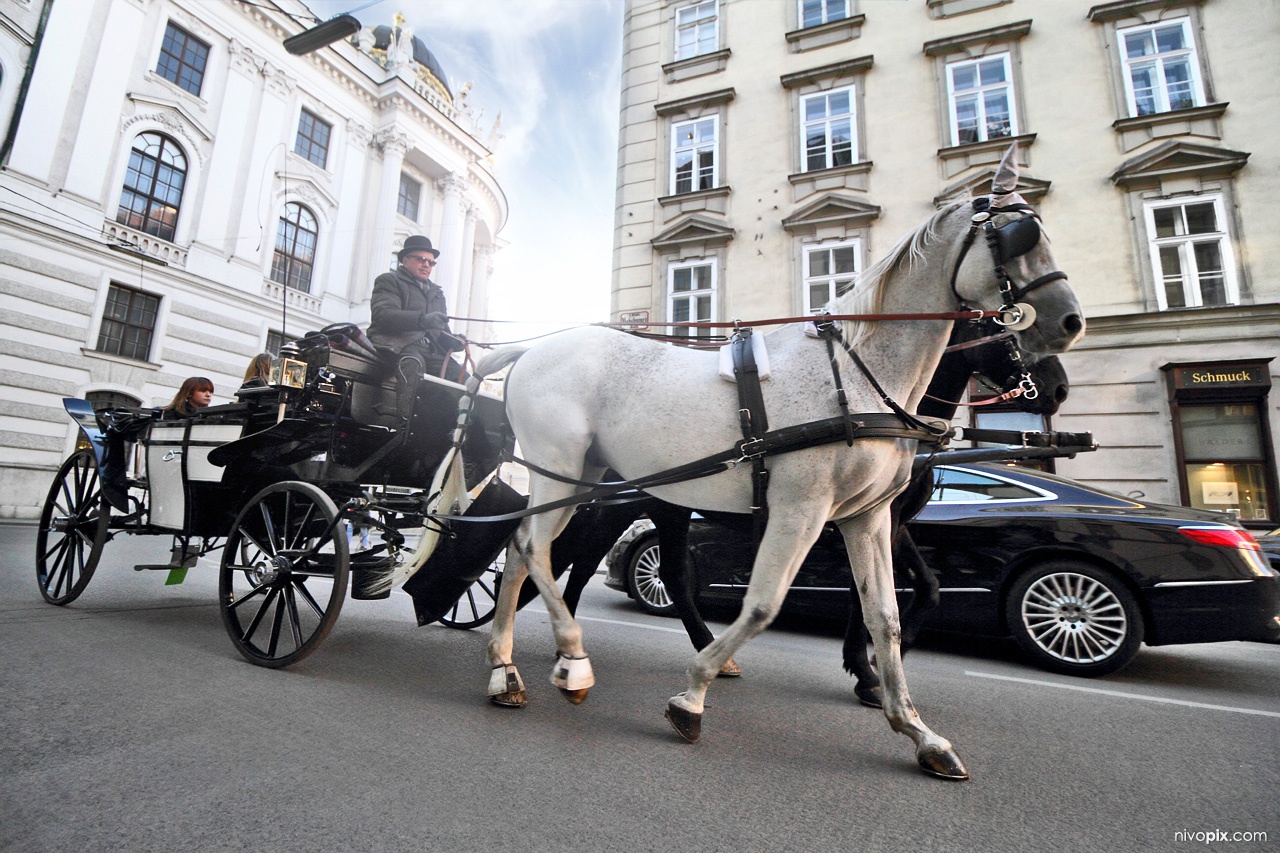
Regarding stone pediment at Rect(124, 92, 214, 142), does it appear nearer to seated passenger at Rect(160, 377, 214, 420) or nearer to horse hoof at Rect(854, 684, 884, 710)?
seated passenger at Rect(160, 377, 214, 420)

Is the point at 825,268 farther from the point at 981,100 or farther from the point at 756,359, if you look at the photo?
the point at 756,359

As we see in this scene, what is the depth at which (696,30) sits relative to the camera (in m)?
14.6

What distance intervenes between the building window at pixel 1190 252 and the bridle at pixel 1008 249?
416 inches

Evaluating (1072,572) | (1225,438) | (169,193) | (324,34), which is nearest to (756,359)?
(1072,572)

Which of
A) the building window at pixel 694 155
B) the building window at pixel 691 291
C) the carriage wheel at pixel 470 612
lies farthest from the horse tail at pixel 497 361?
the building window at pixel 694 155

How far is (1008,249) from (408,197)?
88.4ft

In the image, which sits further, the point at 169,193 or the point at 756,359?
the point at 169,193

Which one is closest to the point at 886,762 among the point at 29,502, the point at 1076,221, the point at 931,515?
the point at 931,515

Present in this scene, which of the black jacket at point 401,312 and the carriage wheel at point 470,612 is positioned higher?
the black jacket at point 401,312

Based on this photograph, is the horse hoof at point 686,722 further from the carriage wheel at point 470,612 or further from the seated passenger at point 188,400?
the seated passenger at point 188,400

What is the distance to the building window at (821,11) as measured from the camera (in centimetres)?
1338

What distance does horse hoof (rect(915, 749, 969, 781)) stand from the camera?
6.96 feet

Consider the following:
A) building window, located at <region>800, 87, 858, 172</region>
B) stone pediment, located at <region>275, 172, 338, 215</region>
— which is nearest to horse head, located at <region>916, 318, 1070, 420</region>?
building window, located at <region>800, 87, 858, 172</region>

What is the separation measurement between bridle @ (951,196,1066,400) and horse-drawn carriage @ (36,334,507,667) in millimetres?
2480
